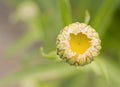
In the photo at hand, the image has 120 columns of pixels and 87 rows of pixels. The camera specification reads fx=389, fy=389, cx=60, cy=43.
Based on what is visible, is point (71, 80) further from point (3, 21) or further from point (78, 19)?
point (3, 21)

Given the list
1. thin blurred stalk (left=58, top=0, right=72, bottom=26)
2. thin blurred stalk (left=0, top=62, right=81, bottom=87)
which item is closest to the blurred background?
thin blurred stalk (left=0, top=62, right=81, bottom=87)

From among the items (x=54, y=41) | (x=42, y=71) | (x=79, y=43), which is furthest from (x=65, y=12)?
(x=54, y=41)

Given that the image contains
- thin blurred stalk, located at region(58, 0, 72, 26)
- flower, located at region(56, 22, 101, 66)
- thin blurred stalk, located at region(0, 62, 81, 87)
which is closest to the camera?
flower, located at region(56, 22, 101, 66)

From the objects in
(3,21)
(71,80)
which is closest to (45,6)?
(71,80)

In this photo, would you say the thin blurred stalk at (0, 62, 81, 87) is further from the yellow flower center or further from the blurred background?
the yellow flower center

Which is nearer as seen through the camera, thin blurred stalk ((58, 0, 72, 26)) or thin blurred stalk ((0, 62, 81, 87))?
thin blurred stalk ((58, 0, 72, 26))

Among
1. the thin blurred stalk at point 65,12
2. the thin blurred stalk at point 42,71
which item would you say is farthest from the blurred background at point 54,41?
the thin blurred stalk at point 65,12

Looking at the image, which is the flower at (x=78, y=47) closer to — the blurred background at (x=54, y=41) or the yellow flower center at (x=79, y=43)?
the yellow flower center at (x=79, y=43)

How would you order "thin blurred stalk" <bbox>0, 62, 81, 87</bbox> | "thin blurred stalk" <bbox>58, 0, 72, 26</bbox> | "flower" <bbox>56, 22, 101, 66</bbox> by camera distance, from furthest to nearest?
"thin blurred stalk" <bbox>0, 62, 81, 87</bbox> < "thin blurred stalk" <bbox>58, 0, 72, 26</bbox> < "flower" <bbox>56, 22, 101, 66</bbox>

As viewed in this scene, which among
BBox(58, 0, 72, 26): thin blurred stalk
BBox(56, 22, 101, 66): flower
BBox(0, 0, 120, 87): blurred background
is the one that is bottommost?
BBox(56, 22, 101, 66): flower
